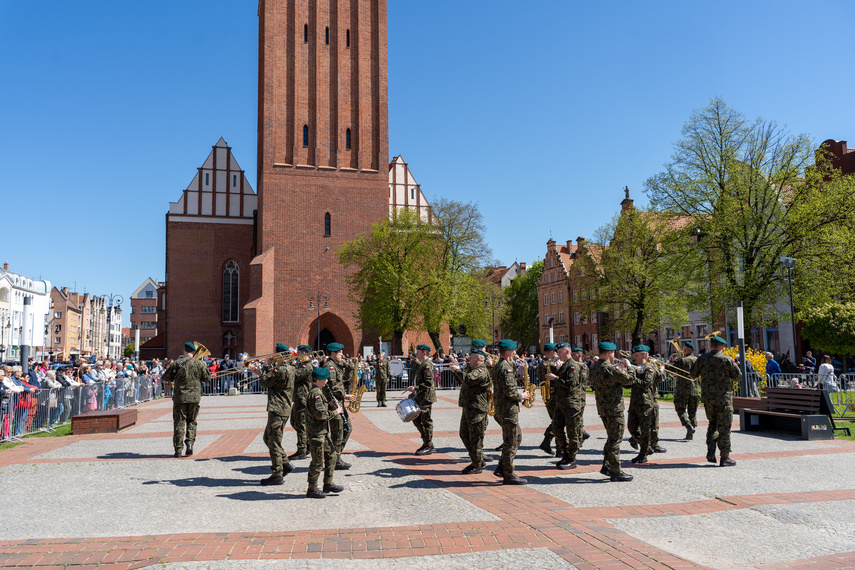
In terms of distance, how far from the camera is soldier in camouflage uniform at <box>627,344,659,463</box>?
9031 millimetres

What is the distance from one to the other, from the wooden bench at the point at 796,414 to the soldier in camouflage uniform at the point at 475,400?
6811mm

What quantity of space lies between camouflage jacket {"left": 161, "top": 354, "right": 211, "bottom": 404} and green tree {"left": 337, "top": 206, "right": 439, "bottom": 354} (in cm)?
2251

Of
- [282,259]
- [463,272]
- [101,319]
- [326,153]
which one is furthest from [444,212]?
[101,319]

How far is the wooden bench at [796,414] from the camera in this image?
1124cm

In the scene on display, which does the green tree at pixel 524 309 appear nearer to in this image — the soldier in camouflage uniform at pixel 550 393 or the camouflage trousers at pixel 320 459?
the soldier in camouflage uniform at pixel 550 393

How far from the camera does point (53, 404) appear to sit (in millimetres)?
13891

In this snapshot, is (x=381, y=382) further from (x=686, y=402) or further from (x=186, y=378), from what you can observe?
(x=686, y=402)

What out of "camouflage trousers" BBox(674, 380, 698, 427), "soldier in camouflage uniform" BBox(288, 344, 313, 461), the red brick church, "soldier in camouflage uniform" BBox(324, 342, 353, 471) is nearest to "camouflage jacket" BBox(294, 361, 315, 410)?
"soldier in camouflage uniform" BBox(288, 344, 313, 461)

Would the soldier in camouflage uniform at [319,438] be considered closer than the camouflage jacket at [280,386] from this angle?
Yes

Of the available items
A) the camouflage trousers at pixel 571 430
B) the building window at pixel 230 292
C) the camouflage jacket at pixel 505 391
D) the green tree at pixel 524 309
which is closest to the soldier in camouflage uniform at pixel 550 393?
the camouflage trousers at pixel 571 430

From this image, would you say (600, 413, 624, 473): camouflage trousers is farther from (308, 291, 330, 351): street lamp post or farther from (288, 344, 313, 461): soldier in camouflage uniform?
(308, 291, 330, 351): street lamp post

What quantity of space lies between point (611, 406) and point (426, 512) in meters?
3.01

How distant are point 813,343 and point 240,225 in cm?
3426

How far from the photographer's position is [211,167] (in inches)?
1713
